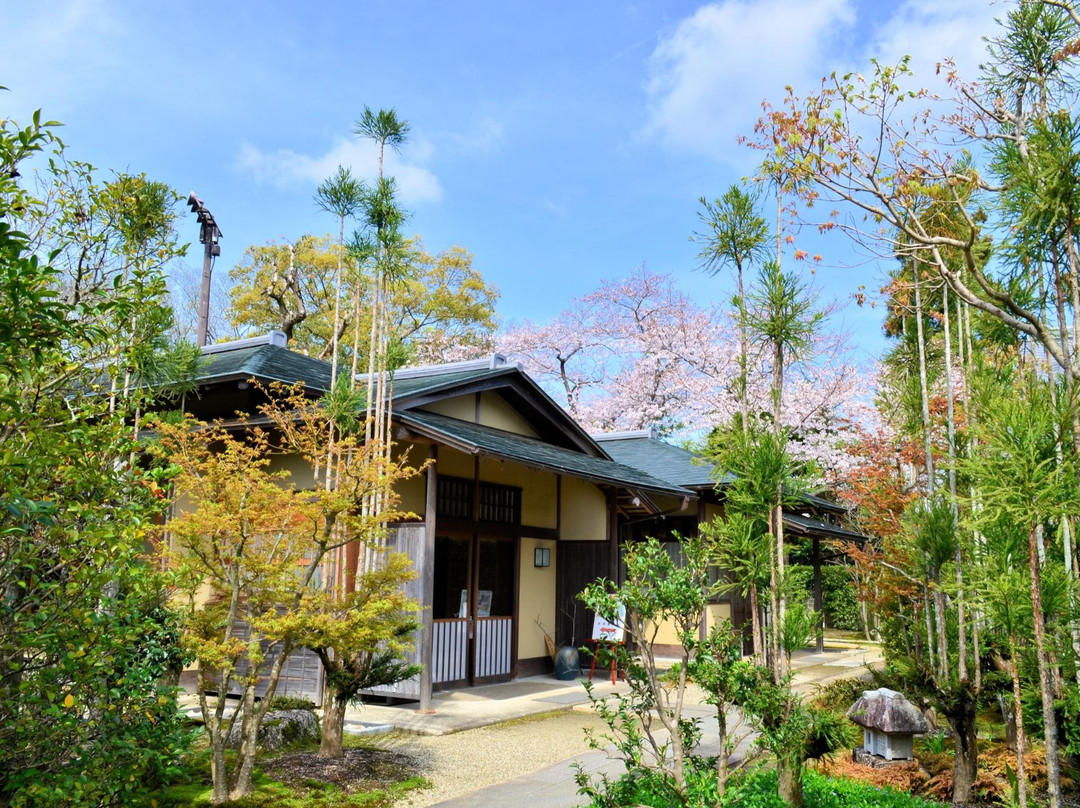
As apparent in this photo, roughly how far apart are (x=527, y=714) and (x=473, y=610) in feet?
7.09

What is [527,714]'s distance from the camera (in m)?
9.30

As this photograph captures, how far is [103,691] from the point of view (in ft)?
11.1

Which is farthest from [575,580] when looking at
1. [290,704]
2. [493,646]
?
[290,704]

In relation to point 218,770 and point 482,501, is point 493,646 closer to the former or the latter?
point 482,501

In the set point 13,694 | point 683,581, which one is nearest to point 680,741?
point 683,581

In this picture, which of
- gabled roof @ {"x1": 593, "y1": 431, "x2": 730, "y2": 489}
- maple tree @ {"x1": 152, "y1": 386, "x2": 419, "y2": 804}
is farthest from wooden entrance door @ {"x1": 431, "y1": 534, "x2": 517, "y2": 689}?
gabled roof @ {"x1": 593, "y1": 431, "x2": 730, "y2": 489}

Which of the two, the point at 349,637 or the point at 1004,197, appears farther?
the point at 349,637

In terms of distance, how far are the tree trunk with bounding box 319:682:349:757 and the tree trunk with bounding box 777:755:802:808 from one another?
3.52m

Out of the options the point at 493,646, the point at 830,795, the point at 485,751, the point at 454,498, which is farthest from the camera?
the point at 493,646

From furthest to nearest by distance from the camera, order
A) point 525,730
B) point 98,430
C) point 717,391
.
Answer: point 717,391 → point 525,730 → point 98,430

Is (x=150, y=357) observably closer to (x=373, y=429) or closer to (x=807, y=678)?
(x=373, y=429)

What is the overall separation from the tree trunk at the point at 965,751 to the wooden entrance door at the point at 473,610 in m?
6.25

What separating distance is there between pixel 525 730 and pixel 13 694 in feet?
19.9

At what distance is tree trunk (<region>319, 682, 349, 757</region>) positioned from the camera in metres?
6.74
